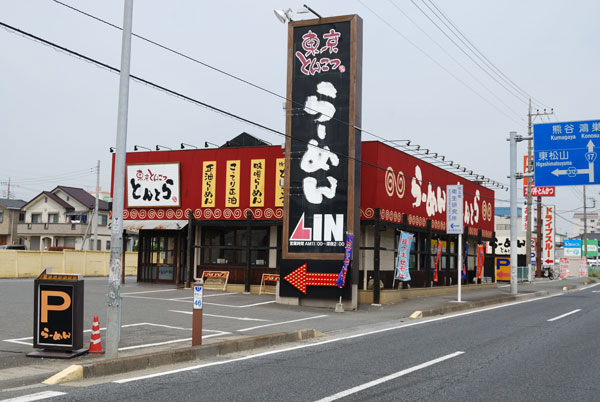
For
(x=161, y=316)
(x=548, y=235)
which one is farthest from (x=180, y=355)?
(x=548, y=235)

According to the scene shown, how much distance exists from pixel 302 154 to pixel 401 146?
567 cm

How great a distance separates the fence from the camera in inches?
1336

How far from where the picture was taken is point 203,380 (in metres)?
8.56

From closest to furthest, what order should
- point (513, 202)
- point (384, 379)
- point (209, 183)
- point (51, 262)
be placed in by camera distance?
point (384, 379), point (209, 183), point (513, 202), point (51, 262)

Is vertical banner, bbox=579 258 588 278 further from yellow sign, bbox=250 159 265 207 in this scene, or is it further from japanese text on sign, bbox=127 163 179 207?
japanese text on sign, bbox=127 163 179 207

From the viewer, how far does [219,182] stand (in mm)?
26578

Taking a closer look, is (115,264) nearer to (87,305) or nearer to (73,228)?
(87,305)

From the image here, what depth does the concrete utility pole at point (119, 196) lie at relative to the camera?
32.1 feet

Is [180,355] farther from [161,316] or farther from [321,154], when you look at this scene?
[321,154]

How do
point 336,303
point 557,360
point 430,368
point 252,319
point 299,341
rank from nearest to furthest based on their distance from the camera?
point 430,368
point 557,360
point 299,341
point 252,319
point 336,303

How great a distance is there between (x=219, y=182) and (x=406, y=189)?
8213mm

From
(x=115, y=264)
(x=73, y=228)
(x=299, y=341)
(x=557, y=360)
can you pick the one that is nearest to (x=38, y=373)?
(x=115, y=264)

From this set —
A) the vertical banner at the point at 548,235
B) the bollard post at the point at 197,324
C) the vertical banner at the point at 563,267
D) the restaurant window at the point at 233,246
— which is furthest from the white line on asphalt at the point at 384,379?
the vertical banner at the point at 563,267

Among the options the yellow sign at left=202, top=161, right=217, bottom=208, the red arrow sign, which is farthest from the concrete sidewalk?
the yellow sign at left=202, top=161, right=217, bottom=208
